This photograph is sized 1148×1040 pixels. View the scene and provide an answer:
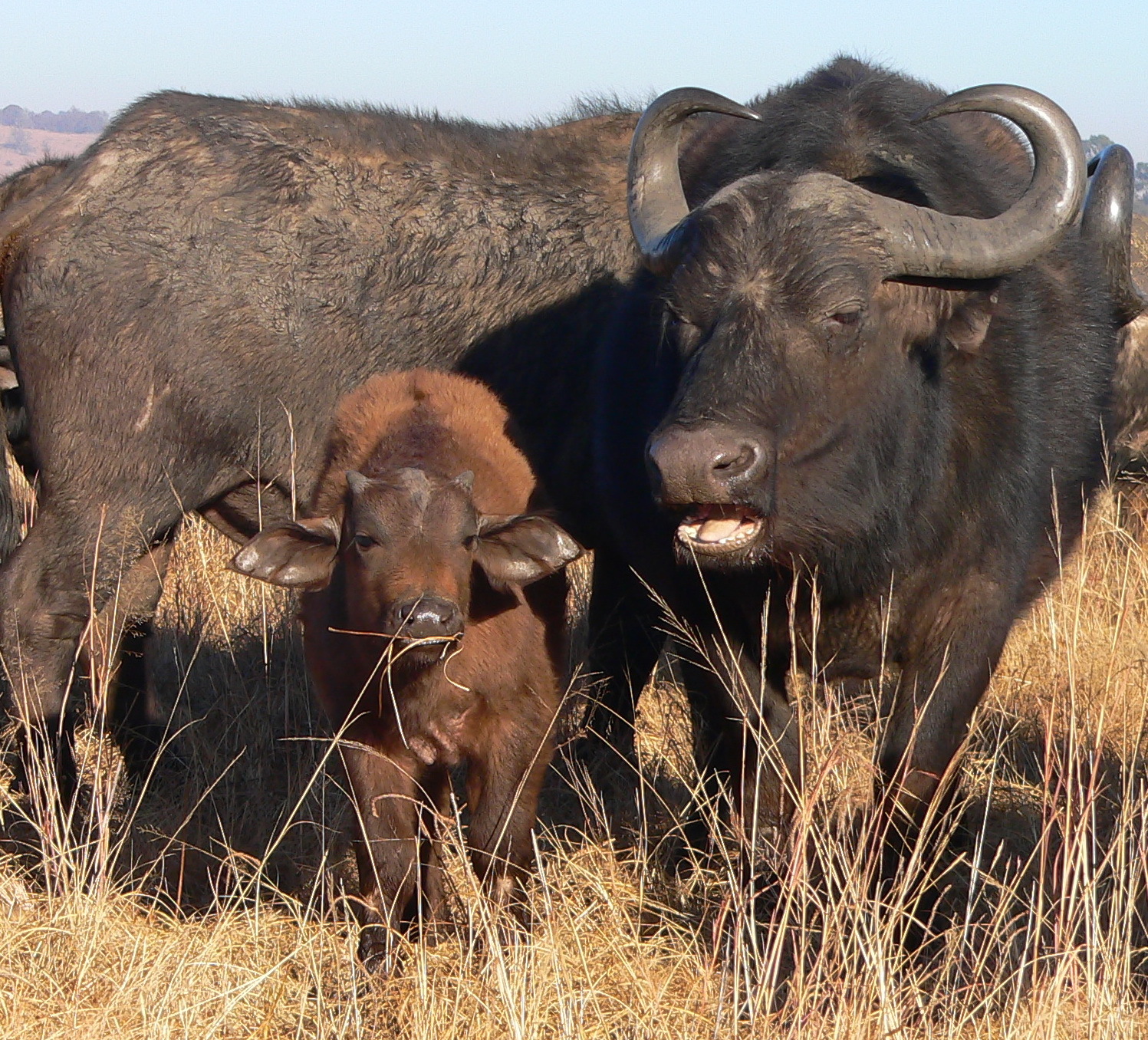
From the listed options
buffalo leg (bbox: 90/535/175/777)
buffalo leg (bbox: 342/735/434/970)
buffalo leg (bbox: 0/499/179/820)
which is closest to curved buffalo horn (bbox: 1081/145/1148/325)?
buffalo leg (bbox: 342/735/434/970)

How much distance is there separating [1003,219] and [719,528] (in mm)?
1210

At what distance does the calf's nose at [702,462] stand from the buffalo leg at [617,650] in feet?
7.34

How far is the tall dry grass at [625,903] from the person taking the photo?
3615 millimetres

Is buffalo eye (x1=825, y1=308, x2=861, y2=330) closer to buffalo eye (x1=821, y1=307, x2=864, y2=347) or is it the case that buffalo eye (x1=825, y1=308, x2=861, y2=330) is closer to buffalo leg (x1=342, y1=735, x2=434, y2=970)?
buffalo eye (x1=821, y1=307, x2=864, y2=347)

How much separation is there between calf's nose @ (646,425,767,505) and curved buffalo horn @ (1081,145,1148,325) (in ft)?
6.05

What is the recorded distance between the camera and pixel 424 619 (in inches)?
153

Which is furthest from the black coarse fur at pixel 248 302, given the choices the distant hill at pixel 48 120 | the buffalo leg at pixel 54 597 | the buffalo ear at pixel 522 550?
the distant hill at pixel 48 120

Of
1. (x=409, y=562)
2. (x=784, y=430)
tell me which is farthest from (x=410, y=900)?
(x=784, y=430)

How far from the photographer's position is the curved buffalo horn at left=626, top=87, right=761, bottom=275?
4551mm

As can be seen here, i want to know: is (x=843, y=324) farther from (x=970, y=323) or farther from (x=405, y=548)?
(x=405, y=548)

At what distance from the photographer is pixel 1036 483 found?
183 inches

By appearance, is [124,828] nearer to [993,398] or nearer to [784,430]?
[784,430]

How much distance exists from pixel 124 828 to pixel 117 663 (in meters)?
0.94

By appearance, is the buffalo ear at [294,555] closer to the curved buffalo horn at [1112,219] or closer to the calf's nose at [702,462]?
the calf's nose at [702,462]
